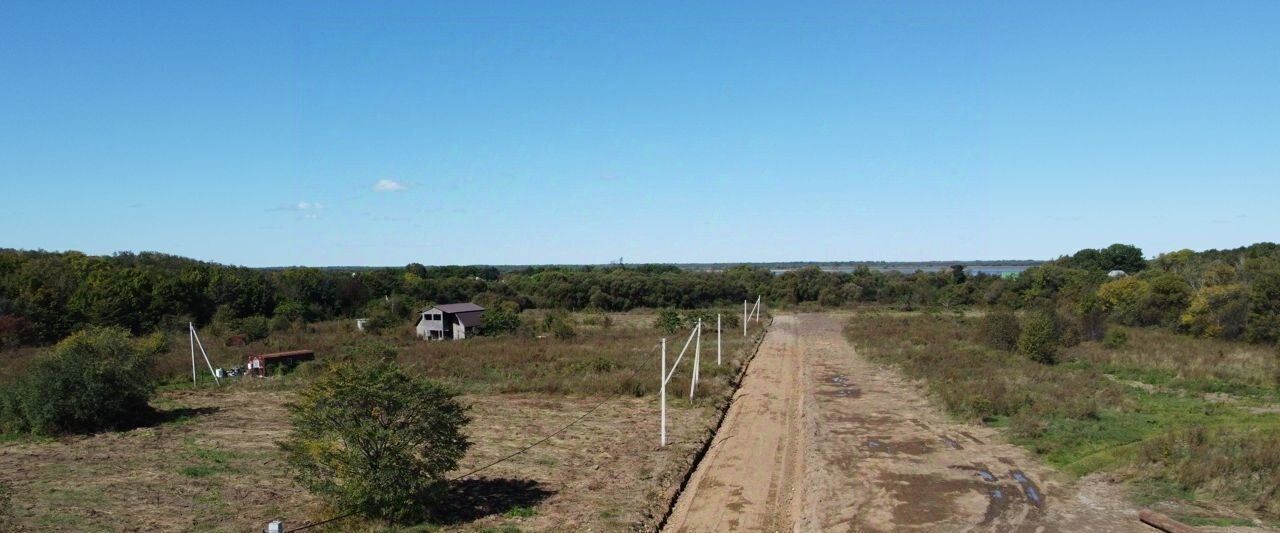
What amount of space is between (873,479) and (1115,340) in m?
27.6

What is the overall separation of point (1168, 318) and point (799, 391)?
29.7 metres

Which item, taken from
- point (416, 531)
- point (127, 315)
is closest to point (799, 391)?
point (416, 531)

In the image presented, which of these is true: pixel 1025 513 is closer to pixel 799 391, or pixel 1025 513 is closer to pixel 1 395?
pixel 799 391

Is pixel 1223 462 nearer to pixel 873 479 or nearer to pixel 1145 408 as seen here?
pixel 873 479

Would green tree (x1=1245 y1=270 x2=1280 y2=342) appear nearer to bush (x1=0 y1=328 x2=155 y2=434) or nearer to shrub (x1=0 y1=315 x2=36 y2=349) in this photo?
bush (x1=0 y1=328 x2=155 y2=434)

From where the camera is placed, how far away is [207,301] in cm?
5641

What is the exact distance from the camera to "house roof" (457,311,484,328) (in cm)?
4697

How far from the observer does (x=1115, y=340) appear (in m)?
35.8

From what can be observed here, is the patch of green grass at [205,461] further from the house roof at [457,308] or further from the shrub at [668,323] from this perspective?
the shrub at [668,323]

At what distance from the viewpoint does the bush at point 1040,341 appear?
30938 mm

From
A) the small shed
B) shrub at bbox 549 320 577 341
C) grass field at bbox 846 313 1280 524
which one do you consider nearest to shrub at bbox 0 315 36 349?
the small shed

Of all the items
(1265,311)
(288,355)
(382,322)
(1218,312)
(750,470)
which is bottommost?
(750,470)

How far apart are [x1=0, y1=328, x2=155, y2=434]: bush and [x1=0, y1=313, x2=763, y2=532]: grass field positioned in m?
0.82

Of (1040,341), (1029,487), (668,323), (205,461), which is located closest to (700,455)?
(1029,487)
